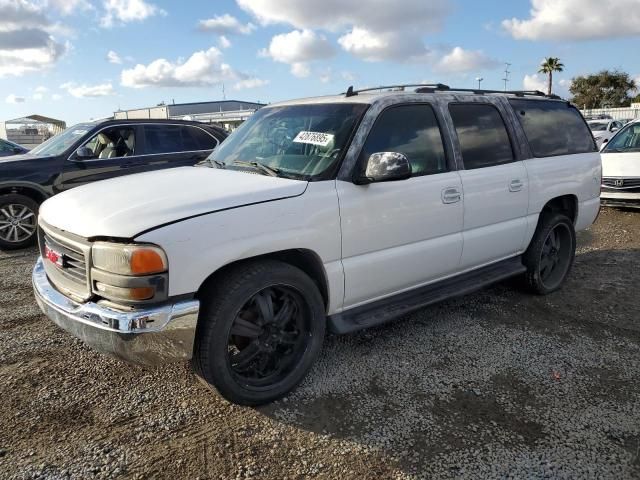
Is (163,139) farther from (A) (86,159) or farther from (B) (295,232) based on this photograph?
(B) (295,232)

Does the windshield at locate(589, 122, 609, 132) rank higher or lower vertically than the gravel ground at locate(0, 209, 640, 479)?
higher

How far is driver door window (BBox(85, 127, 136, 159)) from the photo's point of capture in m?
7.44

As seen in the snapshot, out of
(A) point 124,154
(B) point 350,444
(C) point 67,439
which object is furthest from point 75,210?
(A) point 124,154

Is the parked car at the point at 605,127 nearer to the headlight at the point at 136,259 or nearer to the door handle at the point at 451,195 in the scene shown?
the door handle at the point at 451,195

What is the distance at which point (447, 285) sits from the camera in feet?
13.1

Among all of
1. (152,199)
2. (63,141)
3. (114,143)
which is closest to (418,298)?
(152,199)

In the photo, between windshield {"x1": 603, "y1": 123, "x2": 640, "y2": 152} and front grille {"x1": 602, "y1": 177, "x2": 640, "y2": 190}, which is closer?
front grille {"x1": 602, "y1": 177, "x2": 640, "y2": 190}

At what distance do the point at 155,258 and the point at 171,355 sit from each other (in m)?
0.52

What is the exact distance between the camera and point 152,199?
2.87 metres

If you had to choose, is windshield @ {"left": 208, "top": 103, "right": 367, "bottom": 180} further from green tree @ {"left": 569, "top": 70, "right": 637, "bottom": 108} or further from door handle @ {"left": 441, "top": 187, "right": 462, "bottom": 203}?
green tree @ {"left": 569, "top": 70, "right": 637, "bottom": 108}

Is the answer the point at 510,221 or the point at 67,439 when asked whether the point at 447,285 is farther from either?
the point at 67,439

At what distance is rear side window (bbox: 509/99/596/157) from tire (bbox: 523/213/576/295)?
668 millimetres

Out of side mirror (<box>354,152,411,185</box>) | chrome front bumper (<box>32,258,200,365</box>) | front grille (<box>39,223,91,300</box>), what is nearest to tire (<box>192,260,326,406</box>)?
chrome front bumper (<box>32,258,200,365</box>)

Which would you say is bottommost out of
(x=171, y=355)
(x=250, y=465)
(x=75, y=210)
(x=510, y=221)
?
(x=250, y=465)
